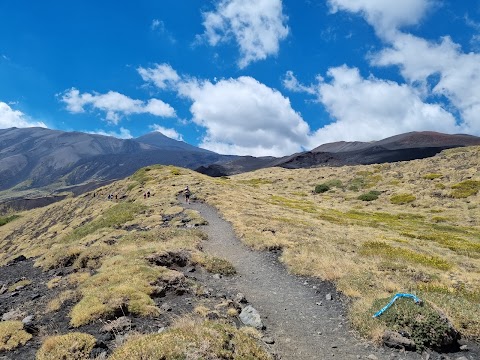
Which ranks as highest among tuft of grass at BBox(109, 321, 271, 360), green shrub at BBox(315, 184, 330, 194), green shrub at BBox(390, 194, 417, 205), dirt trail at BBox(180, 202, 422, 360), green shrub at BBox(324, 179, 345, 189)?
green shrub at BBox(324, 179, 345, 189)

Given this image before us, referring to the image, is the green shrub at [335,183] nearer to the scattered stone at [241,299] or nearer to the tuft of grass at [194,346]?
the scattered stone at [241,299]

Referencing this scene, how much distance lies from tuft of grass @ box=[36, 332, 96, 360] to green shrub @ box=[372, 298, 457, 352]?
10.4 meters

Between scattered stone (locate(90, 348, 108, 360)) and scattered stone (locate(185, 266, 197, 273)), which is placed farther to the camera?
scattered stone (locate(185, 266, 197, 273))

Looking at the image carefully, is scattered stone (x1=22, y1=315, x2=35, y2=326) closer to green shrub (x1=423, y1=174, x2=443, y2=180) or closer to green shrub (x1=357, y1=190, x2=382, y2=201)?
green shrub (x1=357, y1=190, x2=382, y2=201)

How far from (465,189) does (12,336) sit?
248ft

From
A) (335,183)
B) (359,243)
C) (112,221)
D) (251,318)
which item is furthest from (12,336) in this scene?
(335,183)

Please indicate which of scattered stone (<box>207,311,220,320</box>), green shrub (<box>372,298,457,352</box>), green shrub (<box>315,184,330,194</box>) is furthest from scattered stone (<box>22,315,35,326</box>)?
green shrub (<box>315,184,330,194</box>)

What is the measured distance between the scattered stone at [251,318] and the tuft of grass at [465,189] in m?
64.4

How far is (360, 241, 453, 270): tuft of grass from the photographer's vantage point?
2486 cm

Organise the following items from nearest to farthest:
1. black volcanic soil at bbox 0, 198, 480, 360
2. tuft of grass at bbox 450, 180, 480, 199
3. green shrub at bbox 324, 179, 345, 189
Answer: black volcanic soil at bbox 0, 198, 480, 360 → tuft of grass at bbox 450, 180, 480, 199 → green shrub at bbox 324, 179, 345, 189

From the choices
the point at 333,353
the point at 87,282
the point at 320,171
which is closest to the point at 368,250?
the point at 333,353

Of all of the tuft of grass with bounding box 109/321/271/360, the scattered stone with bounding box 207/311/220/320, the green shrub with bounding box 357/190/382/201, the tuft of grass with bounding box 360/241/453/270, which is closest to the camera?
the tuft of grass with bounding box 109/321/271/360

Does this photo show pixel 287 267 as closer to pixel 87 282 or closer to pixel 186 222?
pixel 87 282

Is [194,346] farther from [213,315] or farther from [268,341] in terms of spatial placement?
[213,315]
